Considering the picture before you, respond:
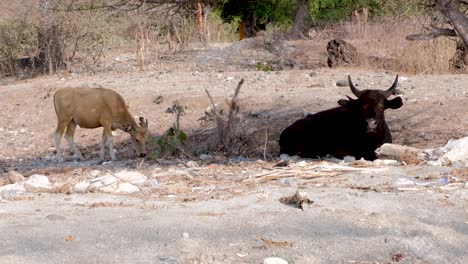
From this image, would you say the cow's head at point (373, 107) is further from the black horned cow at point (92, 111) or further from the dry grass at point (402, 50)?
the dry grass at point (402, 50)

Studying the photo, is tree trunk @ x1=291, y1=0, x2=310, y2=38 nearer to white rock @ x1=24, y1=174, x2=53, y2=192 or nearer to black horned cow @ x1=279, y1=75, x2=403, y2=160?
black horned cow @ x1=279, y1=75, x2=403, y2=160

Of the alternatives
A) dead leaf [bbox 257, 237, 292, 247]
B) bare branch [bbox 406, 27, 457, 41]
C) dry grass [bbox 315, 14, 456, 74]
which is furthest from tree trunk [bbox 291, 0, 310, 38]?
dead leaf [bbox 257, 237, 292, 247]

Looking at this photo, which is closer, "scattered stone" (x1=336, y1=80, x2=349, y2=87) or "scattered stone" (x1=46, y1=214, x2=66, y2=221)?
"scattered stone" (x1=46, y1=214, x2=66, y2=221)

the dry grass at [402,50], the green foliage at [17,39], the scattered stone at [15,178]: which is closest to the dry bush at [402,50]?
the dry grass at [402,50]

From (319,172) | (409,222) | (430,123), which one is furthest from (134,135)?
(409,222)

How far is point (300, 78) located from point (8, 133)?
640 centimetres

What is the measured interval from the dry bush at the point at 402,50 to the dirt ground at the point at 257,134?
0.77 metres

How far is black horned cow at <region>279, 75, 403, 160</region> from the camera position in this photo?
41.0 feet

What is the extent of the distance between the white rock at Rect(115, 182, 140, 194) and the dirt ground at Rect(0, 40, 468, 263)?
29 cm

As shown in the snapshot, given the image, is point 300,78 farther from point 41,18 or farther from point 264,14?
point 264,14

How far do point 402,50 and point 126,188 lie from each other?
1323 centimetres

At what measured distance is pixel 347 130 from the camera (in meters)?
13.1

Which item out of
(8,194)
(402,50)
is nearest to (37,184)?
(8,194)

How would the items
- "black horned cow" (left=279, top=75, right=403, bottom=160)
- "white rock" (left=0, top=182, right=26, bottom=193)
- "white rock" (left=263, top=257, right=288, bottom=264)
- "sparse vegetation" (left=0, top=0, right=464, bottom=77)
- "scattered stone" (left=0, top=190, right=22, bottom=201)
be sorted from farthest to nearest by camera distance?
"sparse vegetation" (left=0, top=0, right=464, bottom=77)
"black horned cow" (left=279, top=75, right=403, bottom=160)
"white rock" (left=0, top=182, right=26, bottom=193)
"scattered stone" (left=0, top=190, right=22, bottom=201)
"white rock" (left=263, top=257, right=288, bottom=264)
